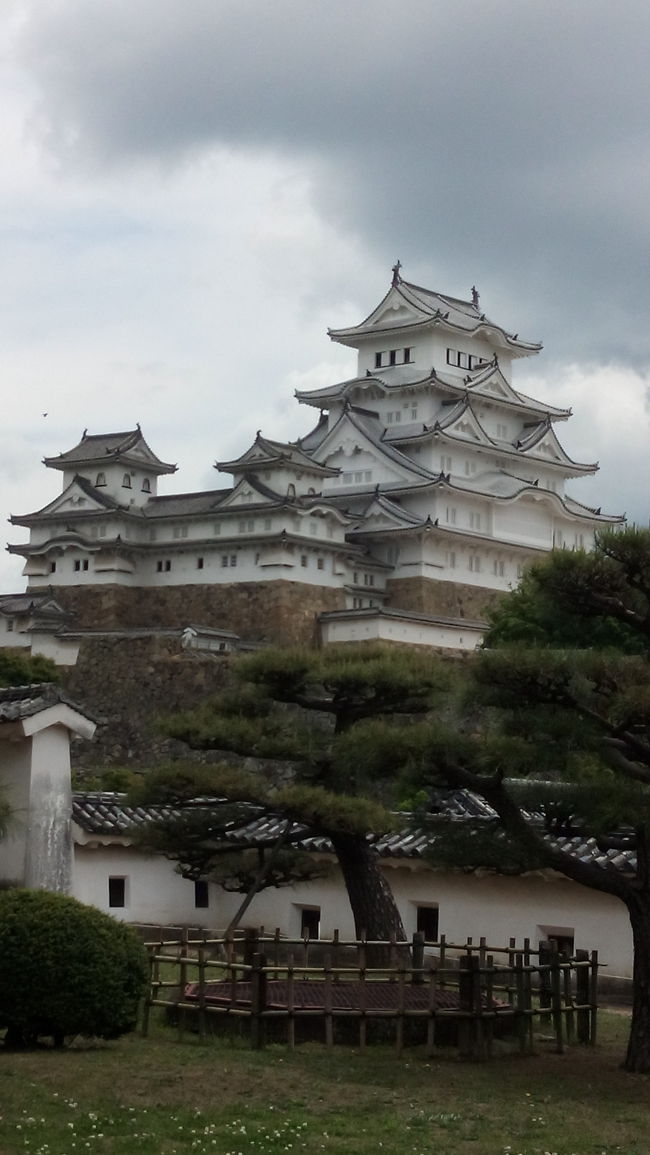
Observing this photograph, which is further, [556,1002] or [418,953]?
[418,953]

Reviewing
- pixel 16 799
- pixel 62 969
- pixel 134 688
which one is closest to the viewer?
pixel 62 969

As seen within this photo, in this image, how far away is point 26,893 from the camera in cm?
1194

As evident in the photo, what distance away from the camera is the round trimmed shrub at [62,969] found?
11508mm

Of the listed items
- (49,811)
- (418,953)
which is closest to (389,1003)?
(418,953)

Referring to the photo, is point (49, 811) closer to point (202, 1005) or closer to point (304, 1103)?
point (202, 1005)

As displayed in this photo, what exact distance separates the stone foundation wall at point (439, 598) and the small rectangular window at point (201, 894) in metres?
25.1

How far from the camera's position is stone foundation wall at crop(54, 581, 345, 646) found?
44.4 metres

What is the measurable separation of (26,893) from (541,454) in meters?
42.4

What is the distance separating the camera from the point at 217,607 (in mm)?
45812

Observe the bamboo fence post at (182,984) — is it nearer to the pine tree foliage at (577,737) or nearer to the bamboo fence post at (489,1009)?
the pine tree foliage at (577,737)

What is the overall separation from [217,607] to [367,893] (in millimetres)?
30177

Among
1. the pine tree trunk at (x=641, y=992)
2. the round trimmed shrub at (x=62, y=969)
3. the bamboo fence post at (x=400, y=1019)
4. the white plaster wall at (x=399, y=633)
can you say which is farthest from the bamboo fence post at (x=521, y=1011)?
the white plaster wall at (x=399, y=633)

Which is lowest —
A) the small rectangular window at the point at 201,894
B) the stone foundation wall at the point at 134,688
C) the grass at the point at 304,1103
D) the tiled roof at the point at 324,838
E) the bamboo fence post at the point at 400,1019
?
the grass at the point at 304,1103

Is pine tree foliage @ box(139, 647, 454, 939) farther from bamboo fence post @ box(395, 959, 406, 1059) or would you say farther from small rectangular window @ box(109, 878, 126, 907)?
small rectangular window @ box(109, 878, 126, 907)
